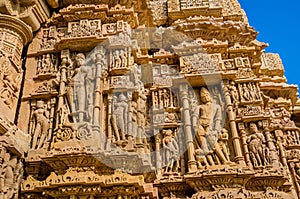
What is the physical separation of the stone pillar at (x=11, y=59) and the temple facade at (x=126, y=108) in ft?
0.07

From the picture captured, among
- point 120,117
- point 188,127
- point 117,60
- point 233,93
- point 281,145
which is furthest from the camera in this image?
point 281,145

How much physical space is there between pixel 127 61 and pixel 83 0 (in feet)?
6.22

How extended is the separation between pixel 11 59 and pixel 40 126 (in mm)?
1385

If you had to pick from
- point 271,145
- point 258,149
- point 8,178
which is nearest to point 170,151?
point 258,149

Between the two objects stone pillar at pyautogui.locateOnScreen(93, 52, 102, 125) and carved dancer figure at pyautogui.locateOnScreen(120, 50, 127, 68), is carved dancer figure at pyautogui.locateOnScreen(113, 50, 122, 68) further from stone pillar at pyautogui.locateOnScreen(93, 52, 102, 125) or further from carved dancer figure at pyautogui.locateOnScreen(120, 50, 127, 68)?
stone pillar at pyautogui.locateOnScreen(93, 52, 102, 125)

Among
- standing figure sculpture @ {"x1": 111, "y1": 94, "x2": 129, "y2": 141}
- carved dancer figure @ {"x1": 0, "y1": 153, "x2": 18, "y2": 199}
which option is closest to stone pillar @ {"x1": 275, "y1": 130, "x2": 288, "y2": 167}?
standing figure sculpture @ {"x1": 111, "y1": 94, "x2": 129, "y2": 141}

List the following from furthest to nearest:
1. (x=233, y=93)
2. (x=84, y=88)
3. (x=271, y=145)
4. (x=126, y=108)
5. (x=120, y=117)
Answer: (x=233, y=93), (x=271, y=145), (x=84, y=88), (x=126, y=108), (x=120, y=117)

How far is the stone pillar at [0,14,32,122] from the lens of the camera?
603 centimetres

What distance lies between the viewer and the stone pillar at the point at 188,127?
6445mm

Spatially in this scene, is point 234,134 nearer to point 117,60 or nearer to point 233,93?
point 233,93

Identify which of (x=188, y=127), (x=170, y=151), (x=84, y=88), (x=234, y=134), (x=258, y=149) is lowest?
(x=258, y=149)

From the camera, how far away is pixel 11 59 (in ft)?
21.0

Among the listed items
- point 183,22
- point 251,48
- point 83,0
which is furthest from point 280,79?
point 83,0

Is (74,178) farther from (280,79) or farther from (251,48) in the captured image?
(280,79)
